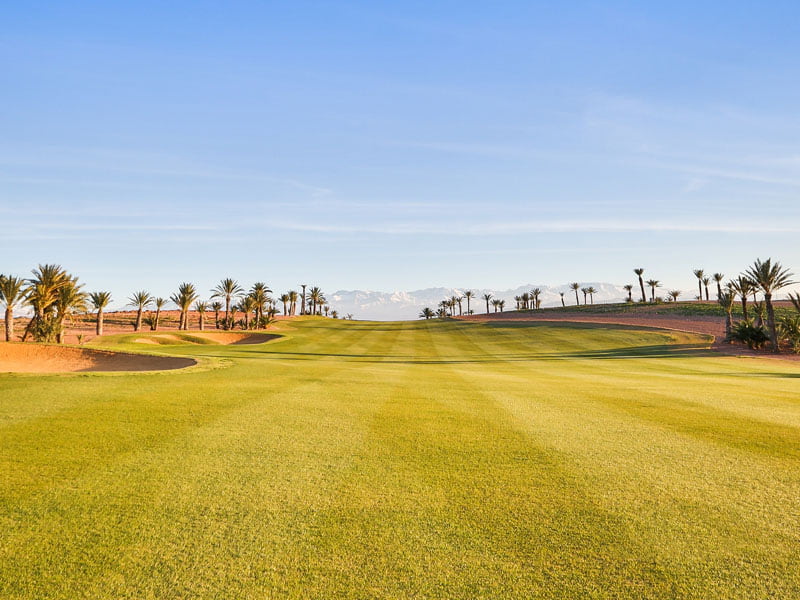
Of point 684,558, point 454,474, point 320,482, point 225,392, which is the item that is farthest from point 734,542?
point 225,392

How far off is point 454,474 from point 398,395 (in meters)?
6.09

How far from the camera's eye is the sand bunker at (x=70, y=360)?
65.6 ft

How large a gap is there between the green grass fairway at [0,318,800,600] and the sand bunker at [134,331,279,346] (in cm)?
3971

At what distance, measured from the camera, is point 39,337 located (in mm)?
43406

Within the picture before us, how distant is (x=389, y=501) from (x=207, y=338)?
49.0 metres

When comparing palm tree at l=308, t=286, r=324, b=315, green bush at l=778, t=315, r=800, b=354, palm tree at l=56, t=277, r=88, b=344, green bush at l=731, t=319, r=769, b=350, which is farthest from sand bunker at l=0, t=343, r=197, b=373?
palm tree at l=308, t=286, r=324, b=315

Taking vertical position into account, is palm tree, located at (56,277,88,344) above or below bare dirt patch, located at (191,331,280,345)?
above

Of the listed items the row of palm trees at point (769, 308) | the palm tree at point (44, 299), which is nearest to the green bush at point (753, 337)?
the row of palm trees at point (769, 308)

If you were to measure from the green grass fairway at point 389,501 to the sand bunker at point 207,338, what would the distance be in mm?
39707

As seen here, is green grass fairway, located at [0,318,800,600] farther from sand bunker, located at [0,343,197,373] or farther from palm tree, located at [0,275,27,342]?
palm tree, located at [0,275,27,342]

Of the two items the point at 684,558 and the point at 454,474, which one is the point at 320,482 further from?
the point at 684,558

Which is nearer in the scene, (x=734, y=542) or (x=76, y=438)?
(x=734, y=542)

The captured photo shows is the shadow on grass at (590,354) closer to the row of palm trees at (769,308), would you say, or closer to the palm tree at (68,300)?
the row of palm trees at (769,308)

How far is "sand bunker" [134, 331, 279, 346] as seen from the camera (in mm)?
46000
